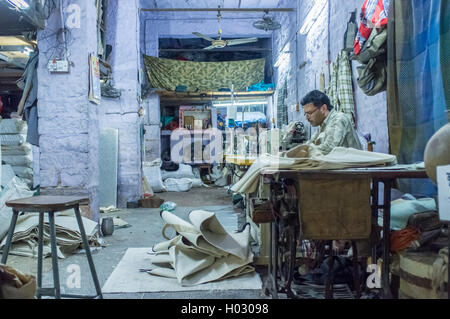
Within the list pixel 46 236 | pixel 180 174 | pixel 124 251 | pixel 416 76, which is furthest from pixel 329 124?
pixel 180 174

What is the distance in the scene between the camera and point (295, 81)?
9367mm

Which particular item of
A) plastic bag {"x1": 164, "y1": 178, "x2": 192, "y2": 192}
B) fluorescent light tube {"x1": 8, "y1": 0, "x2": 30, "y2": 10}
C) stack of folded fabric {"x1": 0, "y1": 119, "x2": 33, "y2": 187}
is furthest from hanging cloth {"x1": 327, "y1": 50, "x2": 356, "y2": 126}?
stack of folded fabric {"x1": 0, "y1": 119, "x2": 33, "y2": 187}

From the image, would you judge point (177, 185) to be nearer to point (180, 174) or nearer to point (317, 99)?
point (180, 174)

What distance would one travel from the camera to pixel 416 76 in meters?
3.25

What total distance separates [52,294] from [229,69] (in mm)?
11103

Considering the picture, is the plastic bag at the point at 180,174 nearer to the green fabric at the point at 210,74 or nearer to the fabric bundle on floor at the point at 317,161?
the green fabric at the point at 210,74

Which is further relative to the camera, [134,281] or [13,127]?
[13,127]

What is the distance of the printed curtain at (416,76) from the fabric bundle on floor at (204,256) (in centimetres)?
163

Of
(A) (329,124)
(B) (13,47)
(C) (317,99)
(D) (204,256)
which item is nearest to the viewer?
(D) (204,256)

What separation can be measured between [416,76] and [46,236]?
3.96m

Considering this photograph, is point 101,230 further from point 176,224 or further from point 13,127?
point 13,127

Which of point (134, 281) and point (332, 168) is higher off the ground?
point (332, 168)

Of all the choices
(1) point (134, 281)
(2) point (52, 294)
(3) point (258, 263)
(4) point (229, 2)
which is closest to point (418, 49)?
(3) point (258, 263)

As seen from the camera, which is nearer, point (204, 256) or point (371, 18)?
point (204, 256)
